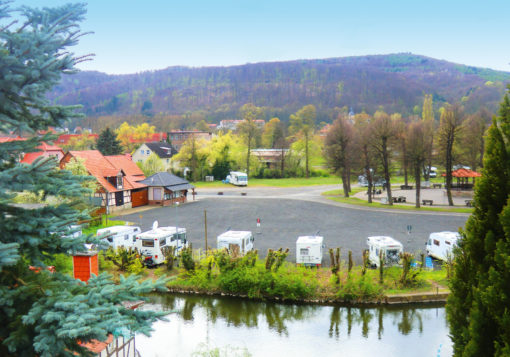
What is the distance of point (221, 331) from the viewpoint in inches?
546

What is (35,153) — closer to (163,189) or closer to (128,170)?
(128,170)

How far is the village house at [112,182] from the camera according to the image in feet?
111

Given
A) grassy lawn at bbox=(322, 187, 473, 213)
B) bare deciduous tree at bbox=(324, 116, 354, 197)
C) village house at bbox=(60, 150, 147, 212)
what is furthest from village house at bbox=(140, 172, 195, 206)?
grassy lawn at bbox=(322, 187, 473, 213)

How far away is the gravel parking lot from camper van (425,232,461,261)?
1.07m

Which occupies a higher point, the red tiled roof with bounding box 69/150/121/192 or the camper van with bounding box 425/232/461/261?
the red tiled roof with bounding box 69/150/121/192

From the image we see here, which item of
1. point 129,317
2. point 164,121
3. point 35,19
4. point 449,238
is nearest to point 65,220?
point 129,317

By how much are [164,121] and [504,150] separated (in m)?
127

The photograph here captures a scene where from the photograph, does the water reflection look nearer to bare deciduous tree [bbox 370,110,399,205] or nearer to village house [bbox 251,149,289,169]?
bare deciduous tree [bbox 370,110,399,205]

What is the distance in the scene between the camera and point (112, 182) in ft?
A: 116

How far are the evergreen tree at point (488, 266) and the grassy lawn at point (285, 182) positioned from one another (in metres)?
47.4

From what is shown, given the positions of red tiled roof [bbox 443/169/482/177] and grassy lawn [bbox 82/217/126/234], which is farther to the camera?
red tiled roof [bbox 443/169/482/177]

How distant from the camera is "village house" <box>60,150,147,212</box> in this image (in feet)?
111

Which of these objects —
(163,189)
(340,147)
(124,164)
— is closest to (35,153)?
(124,164)

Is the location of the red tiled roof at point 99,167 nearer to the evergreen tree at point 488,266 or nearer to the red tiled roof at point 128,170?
the red tiled roof at point 128,170
